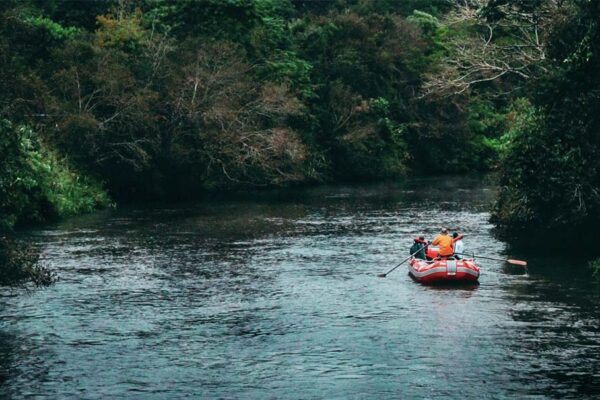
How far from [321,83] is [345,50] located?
3649 mm

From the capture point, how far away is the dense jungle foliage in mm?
36625

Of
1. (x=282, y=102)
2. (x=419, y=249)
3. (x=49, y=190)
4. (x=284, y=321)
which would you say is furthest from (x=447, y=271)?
(x=282, y=102)

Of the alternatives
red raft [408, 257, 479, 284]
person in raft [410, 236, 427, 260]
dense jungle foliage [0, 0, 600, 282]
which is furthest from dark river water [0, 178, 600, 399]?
dense jungle foliage [0, 0, 600, 282]

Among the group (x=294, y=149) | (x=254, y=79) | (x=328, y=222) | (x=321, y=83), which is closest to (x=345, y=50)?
(x=321, y=83)

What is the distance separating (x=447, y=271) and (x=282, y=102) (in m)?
34.3

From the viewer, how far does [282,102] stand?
67312 mm

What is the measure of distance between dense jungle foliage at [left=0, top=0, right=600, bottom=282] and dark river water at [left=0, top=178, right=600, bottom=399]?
3.75 meters

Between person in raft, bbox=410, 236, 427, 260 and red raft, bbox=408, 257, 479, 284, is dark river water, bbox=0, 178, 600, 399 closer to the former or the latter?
red raft, bbox=408, 257, 479, 284

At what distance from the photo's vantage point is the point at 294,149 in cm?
6406

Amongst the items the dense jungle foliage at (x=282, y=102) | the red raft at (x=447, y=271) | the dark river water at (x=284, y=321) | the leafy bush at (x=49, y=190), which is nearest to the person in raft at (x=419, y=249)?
the dark river water at (x=284, y=321)

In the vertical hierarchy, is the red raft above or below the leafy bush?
below

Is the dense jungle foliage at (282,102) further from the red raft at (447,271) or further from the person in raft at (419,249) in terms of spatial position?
the red raft at (447,271)

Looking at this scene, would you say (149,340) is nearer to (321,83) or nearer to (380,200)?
(380,200)

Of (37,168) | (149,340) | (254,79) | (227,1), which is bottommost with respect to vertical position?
(149,340)
